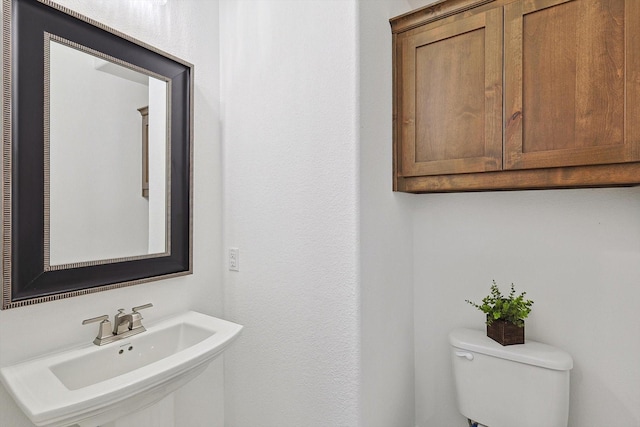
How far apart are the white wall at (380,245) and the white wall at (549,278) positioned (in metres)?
0.14

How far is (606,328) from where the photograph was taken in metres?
1.36

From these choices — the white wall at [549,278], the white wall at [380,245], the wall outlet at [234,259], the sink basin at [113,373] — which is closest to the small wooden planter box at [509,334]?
the white wall at [549,278]

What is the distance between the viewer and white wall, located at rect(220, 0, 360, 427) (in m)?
1.31

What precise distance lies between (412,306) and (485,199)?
2.12 ft

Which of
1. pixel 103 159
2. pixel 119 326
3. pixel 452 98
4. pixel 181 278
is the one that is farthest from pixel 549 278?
pixel 103 159

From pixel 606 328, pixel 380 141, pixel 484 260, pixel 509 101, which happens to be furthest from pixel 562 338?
pixel 380 141

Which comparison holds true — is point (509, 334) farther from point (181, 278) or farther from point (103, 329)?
point (103, 329)

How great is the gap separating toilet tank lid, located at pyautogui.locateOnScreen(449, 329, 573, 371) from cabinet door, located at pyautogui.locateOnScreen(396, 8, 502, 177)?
0.73 metres

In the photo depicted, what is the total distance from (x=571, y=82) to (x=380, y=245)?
0.88 m

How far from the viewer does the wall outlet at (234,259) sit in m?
1.64

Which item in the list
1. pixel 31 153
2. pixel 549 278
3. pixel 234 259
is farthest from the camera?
pixel 234 259

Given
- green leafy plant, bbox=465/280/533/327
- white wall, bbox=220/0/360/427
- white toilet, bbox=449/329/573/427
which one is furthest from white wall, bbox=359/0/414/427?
green leafy plant, bbox=465/280/533/327

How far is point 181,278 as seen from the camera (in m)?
1.51

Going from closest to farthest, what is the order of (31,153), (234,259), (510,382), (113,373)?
(31,153) < (113,373) < (510,382) < (234,259)
